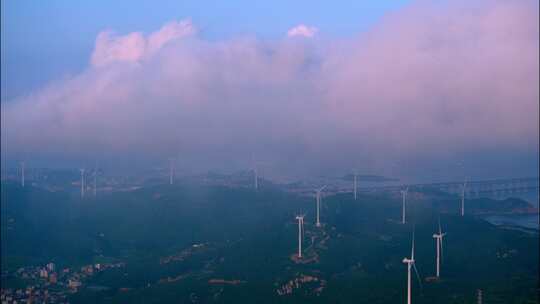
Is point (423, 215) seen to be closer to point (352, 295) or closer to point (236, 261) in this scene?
point (236, 261)

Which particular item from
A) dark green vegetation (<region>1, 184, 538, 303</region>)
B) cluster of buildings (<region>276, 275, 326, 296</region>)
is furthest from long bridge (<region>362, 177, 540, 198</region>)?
cluster of buildings (<region>276, 275, 326, 296</region>)

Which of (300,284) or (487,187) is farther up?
(487,187)

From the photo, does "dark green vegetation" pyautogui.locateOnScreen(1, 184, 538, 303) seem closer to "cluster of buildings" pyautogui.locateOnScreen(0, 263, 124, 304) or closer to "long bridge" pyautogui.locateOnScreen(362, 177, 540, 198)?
"cluster of buildings" pyautogui.locateOnScreen(0, 263, 124, 304)

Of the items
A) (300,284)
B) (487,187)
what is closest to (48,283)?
(300,284)

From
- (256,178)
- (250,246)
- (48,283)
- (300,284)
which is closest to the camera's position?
(300,284)

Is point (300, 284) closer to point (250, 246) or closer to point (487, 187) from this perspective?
point (250, 246)

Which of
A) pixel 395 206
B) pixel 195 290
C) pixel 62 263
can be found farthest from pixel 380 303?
pixel 395 206
